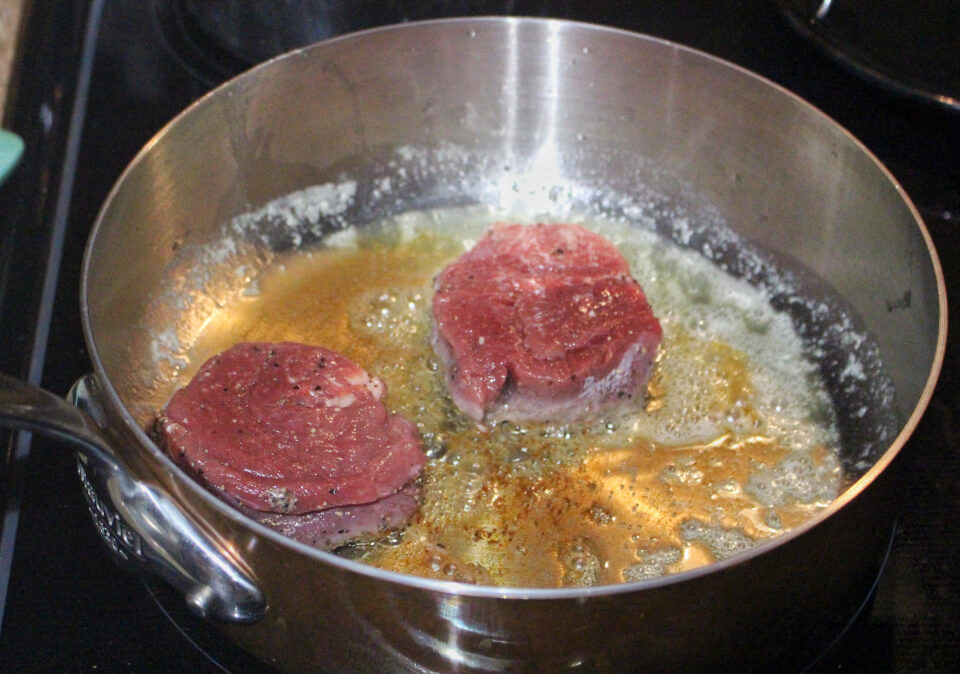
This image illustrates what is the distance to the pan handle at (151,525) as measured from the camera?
3.29 ft

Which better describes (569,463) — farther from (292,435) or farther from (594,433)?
(292,435)

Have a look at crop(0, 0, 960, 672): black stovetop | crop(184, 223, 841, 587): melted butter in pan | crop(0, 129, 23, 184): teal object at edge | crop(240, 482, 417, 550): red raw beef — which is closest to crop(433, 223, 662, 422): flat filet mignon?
crop(184, 223, 841, 587): melted butter in pan

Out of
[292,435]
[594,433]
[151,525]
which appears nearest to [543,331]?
[594,433]

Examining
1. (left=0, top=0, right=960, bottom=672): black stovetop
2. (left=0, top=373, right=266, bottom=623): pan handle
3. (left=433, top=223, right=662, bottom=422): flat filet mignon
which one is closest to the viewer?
(left=0, top=373, right=266, bottom=623): pan handle

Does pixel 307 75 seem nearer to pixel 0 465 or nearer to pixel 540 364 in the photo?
pixel 540 364

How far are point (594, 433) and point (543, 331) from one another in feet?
0.60

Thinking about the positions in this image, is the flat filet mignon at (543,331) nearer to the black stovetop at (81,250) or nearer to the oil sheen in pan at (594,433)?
the oil sheen in pan at (594,433)

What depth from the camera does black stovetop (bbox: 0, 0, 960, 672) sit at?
121cm

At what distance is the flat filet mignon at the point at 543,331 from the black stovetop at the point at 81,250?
17.9 inches

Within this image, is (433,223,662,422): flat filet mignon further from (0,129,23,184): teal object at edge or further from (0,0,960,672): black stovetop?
(0,129,23,184): teal object at edge

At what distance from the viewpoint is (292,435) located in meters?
1.33

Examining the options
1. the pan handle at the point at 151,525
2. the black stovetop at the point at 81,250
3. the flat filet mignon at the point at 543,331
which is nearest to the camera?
the pan handle at the point at 151,525

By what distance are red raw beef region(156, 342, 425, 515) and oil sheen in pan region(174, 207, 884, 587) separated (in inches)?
3.5

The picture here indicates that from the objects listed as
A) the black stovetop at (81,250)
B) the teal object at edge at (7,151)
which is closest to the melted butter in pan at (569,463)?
the black stovetop at (81,250)
